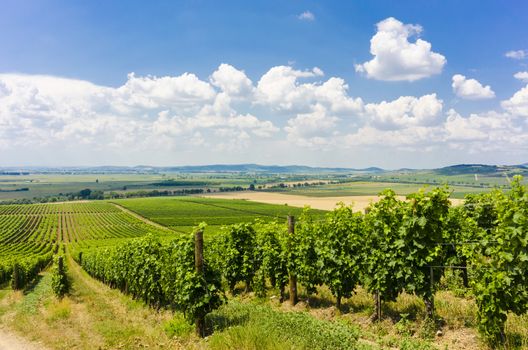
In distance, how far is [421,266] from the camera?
1088cm

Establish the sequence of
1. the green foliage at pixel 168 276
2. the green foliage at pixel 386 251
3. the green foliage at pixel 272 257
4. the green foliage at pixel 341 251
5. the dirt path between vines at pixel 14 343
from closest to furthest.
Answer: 1. the green foliage at pixel 386 251
2. the green foliage at pixel 168 276
3. the green foliage at pixel 341 251
4. the dirt path between vines at pixel 14 343
5. the green foliage at pixel 272 257

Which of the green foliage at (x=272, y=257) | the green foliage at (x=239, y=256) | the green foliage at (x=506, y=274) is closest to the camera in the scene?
the green foliage at (x=506, y=274)

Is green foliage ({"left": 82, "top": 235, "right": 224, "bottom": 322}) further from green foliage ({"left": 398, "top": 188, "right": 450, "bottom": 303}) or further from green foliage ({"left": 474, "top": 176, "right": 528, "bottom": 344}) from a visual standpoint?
green foliage ({"left": 474, "top": 176, "right": 528, "bottom": 344})

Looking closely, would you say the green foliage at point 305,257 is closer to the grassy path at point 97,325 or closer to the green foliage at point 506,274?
the grassy path at point 97,325

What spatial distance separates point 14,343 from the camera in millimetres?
14750

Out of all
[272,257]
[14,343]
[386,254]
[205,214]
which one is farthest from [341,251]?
[205,214]

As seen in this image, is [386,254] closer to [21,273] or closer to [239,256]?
[239,256]

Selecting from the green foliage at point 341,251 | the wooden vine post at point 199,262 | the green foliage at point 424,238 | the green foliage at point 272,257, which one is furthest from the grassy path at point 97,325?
the green foliage at point 424,238

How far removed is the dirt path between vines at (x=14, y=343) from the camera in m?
13.9

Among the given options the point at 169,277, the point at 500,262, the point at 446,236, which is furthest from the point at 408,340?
the point at 169,277

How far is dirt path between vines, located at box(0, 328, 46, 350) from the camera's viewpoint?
45.7 ft

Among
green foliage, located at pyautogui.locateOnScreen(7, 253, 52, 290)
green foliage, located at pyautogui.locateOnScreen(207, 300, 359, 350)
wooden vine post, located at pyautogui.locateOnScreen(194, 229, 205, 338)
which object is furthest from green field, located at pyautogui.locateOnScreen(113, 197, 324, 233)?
green foliage, located at pyautogui.locateOnScreen(207, 300, 359, 350)

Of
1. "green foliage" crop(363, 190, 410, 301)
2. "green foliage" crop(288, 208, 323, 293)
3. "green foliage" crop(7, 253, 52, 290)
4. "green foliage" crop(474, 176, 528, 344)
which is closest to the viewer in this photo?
"green foliage" crop(474, 176, 528, 344)

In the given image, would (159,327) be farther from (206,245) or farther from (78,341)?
(206,245)
